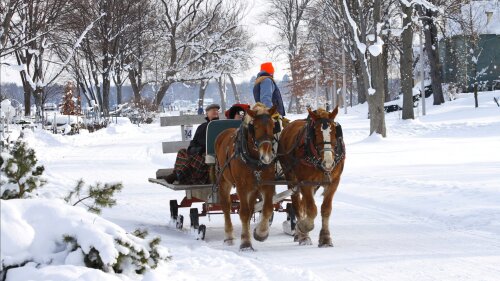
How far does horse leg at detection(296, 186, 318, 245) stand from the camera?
904cm

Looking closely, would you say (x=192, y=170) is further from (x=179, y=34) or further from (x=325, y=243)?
(x=179, y=34)

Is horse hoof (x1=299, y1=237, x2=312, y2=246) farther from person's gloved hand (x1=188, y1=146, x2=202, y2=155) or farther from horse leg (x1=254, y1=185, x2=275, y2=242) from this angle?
person's gloved hand (x1=188, y1=146, x2=202, y2=155)

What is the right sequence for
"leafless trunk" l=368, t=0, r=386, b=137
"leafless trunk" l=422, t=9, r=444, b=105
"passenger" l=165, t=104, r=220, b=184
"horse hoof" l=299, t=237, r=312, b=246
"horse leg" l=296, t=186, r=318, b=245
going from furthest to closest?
"leafless trunk" l=422, t=9, r=444, b=105
"leafless trunk" l=368, t=0, r=386, b=137
"passenger" l=165, t=104, r=220, b=184
"horse hoof" l=299, t=237, r=312, b=246
"horse leg" l=296, t=186, r=318, b=245

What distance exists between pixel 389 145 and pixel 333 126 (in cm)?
1850

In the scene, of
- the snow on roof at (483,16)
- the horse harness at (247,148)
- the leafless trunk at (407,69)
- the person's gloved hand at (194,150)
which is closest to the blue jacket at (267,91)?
the person's gloved hand at (194,150)

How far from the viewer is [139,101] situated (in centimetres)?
6084

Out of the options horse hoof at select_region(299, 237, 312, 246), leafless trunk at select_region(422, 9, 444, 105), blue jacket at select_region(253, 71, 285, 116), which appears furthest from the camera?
leafless trunk at select_region(422, 9, 444, 105)

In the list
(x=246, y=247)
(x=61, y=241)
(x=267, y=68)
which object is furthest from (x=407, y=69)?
(x=61, y=241)

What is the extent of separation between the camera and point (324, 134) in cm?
877

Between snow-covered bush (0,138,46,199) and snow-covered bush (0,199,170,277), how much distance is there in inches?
21.6

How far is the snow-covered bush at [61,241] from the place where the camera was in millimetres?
5281

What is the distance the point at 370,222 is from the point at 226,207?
8.01ft

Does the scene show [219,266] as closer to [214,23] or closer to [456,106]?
[456,106]

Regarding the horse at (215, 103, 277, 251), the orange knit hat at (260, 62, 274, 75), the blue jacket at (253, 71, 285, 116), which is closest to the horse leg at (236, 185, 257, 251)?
the horse at (215, 103, 277, 251)
